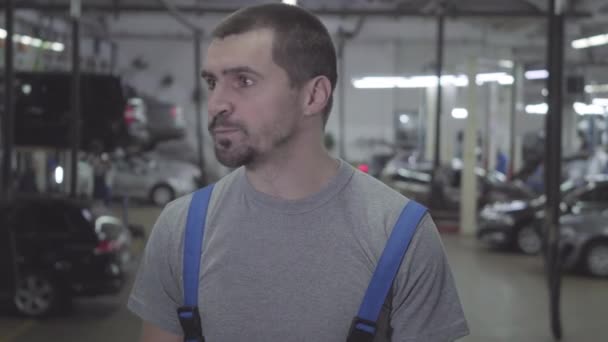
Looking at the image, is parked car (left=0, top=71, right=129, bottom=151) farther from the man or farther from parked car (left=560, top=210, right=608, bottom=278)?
the man

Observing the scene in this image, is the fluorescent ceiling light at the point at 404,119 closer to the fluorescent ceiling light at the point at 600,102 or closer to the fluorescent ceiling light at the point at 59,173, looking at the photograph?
the fluorescent ceiling light at the point at 59,173

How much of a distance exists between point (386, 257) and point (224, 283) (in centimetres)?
38

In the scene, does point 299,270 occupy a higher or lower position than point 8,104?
lower

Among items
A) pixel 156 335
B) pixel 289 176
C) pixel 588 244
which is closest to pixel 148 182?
pixel 588 244

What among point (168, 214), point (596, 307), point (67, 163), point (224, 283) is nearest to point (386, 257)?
point (224, 283)

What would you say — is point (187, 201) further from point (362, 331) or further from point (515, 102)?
point (515, 102)

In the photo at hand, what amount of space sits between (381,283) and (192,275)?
0.43 m

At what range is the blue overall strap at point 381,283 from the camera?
212cm

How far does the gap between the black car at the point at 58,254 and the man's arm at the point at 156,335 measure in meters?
8.76

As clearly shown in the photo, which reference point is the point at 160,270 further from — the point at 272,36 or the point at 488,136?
the point at 488,136

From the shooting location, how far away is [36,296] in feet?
35.9

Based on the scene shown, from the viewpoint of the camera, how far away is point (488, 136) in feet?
79.1

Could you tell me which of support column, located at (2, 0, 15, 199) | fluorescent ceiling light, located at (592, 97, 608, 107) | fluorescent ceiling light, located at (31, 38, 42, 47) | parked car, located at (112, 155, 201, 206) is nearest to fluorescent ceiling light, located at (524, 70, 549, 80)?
fluorescent ceiling light, located at (592, 97, 608, 107)

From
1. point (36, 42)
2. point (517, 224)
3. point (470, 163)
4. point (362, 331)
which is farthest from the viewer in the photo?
point (36, 42)
